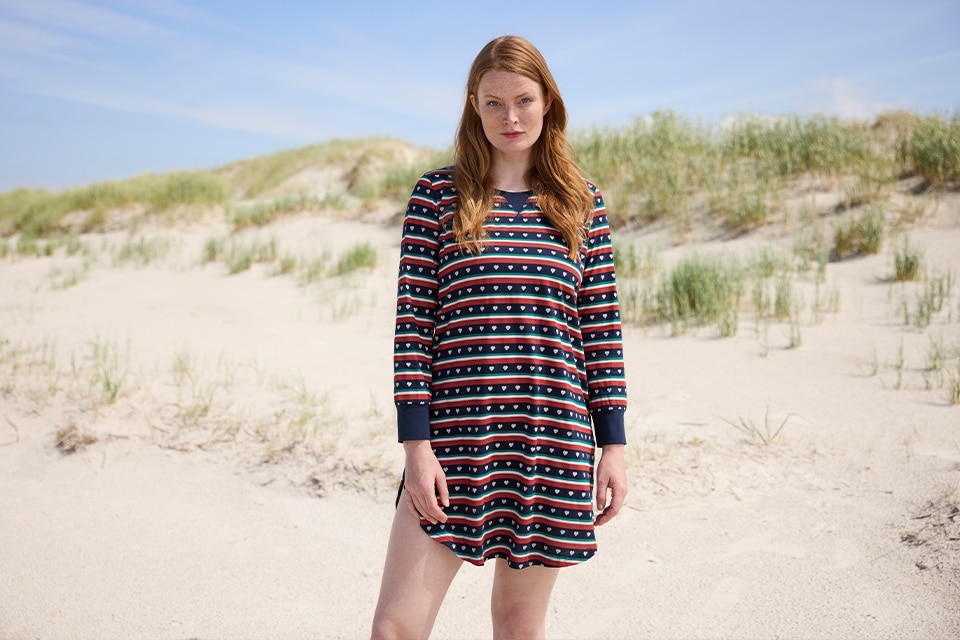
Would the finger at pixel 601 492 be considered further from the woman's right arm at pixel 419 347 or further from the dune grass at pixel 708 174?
the dune grass at pixel 708 174

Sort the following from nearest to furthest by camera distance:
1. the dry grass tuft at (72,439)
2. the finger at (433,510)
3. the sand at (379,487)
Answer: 1. the finger at (433,510)
2. the sand at (379,487)
3. the dry grass tuft at (72,439)

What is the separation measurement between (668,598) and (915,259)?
198 inches

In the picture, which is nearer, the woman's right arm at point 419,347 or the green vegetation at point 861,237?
the woman's right arm at point 419,347

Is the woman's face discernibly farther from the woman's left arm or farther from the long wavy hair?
the woman's left arm

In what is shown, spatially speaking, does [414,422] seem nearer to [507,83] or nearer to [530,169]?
[530,169]

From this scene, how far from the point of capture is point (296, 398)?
16.3 ft

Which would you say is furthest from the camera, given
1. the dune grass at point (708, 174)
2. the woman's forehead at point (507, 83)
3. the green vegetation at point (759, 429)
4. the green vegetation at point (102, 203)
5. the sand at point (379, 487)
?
the green vegetation at point (102, 203)

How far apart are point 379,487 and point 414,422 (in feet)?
7.99

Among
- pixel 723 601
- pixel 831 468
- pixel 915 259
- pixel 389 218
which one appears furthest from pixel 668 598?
pixel 389 218

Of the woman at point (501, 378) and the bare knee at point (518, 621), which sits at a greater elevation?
the woman at point (501, 378)

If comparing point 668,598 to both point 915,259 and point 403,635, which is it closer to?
point 403,635

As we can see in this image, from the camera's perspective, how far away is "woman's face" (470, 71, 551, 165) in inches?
71.9

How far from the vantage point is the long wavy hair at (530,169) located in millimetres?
1782

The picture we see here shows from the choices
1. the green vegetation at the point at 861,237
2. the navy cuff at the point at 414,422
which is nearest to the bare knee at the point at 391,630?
the navy cuff at the point at 414,422
